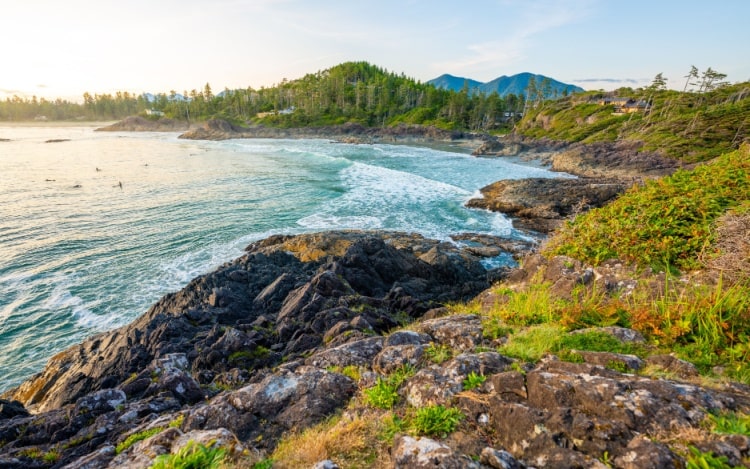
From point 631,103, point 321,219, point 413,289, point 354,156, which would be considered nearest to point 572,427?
point 413,289

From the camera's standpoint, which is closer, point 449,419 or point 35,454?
point 449,419

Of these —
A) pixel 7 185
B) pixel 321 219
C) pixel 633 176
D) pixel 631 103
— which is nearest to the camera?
pixel 321 219

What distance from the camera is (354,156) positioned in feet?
242

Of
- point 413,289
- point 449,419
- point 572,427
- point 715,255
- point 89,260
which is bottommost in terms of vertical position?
point 89,260

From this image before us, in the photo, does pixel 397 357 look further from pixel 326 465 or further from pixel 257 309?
pixel 257 309

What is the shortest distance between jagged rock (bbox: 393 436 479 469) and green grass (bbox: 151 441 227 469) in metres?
2.22

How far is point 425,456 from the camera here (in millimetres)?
3840

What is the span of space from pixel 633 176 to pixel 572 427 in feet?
177

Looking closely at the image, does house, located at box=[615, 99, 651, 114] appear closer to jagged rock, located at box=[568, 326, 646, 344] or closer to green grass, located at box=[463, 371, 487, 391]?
jagged rock, located at box=[568, 326, 646, 344]

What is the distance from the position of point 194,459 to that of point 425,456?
9.24 feet

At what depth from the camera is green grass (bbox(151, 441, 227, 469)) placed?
4.02 metres

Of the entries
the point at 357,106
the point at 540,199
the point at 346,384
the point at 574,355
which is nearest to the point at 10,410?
the point at 346,384

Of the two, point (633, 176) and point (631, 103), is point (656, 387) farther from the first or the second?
point (631, 103)

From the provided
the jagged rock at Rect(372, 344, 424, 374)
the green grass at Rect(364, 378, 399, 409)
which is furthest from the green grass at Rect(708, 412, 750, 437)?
the jagged rock at Rect(372, 344, 424, 374)
